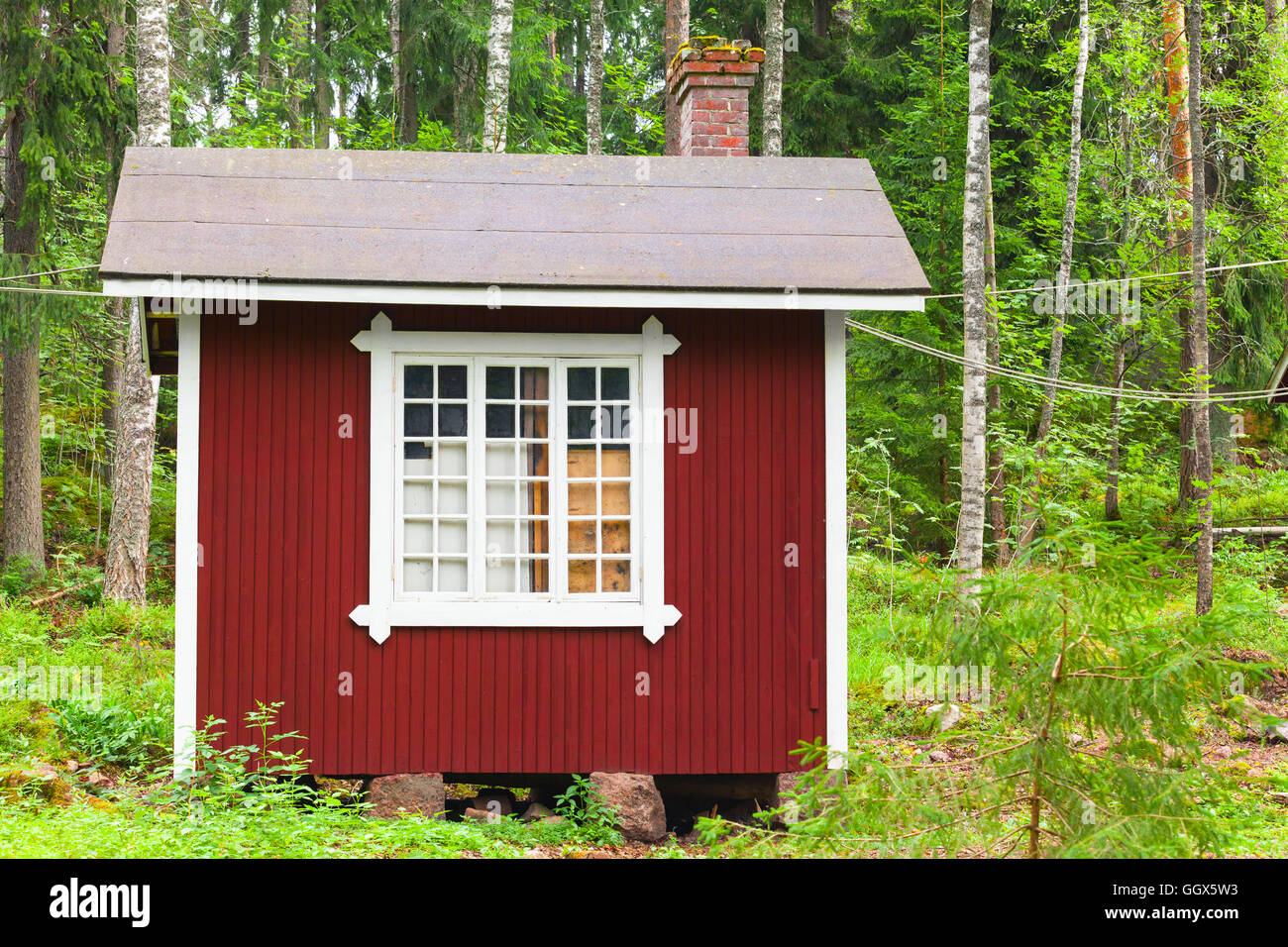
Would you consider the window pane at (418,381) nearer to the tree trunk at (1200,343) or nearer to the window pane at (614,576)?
the window pane at (614,576)

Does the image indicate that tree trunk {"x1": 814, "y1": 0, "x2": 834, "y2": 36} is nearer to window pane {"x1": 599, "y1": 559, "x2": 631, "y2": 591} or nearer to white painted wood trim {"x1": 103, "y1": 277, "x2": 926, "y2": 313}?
white painted wood trim {"x1": 103, "y1": 277, "x2": 926, "y2": 313}

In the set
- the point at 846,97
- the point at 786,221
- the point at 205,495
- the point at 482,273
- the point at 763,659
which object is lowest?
the point at 763,659

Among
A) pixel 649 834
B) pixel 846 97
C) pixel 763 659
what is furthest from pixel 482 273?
pixel 846 97

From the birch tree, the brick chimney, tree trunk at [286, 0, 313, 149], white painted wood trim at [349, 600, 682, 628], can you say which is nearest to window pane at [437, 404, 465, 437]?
white painted wood trim at [349, 600, 682, 628]

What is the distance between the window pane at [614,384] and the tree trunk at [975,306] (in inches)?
214

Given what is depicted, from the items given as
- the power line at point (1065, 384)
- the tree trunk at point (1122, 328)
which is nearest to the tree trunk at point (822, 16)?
the tree trunk at point (1122, 328)

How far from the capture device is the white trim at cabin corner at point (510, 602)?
6.80 metres

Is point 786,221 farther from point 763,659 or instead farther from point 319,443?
point 319,443

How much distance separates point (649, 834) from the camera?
6926 millimetres

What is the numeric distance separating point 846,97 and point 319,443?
1546cm

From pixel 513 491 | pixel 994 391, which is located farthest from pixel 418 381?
pixel 994 391

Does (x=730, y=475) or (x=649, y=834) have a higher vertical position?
(x=730, y=475)

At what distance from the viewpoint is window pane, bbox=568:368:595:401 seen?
23.0ft
